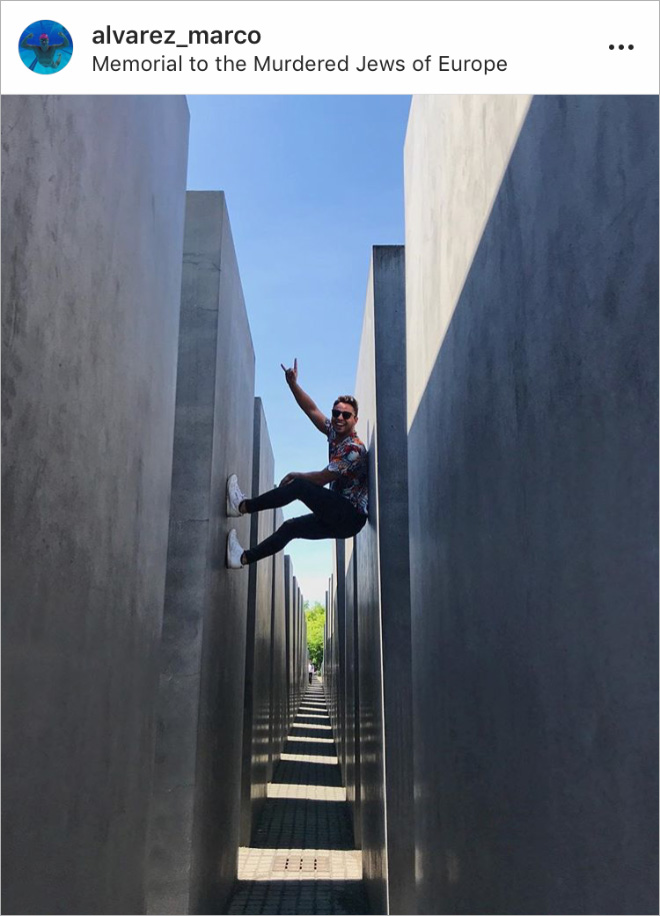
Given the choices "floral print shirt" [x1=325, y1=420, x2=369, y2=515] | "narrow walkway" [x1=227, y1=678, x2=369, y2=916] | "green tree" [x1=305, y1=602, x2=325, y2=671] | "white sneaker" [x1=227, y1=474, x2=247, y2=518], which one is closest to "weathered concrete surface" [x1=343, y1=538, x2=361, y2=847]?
"narrow walkway" [x1=227, y1=678, x2=369, y2=916]

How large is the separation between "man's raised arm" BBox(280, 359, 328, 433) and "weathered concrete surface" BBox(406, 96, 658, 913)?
2.41 m

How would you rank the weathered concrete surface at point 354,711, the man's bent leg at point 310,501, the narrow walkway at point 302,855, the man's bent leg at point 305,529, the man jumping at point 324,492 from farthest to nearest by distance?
the weathered concrete surface at point 354,711 → the narrow walkway at point 302,855 → the man's bent leg at point 305,529 → the man jumping at point 324,492 → the man's bent leg at point 310,501

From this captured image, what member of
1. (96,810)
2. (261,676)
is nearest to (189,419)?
(96,810)

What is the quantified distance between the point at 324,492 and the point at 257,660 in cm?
440

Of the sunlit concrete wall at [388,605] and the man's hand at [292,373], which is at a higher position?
the man's hand at [292,373]

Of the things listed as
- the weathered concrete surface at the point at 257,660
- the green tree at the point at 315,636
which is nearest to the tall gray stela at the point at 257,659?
the weathered concrete surface at the point at 257,660

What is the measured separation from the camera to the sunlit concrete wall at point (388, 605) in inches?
217

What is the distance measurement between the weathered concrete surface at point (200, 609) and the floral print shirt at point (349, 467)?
786 millimetres

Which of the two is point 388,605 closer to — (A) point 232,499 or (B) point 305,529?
(B) point 305,529

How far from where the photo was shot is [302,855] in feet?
28.9

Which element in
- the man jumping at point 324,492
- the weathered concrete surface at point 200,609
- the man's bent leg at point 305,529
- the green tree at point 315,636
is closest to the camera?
the weathered concrete surface at point 200,609

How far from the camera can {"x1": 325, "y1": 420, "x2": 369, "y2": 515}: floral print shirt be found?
21.3 ft

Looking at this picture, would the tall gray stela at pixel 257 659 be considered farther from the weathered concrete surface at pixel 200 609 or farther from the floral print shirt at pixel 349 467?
the weathered concrete surface at pixel 200 609

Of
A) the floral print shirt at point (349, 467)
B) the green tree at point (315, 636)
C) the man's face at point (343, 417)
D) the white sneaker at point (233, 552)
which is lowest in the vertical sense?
the green tree at point (315, 636)
